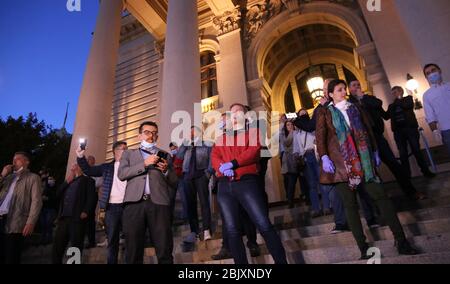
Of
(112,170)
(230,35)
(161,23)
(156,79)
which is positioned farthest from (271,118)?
(112,170)

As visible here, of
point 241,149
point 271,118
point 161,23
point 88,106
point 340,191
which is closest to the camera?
point 340,191

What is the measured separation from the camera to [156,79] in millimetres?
17438

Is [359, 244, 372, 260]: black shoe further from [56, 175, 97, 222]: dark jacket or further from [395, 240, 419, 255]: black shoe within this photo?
[56, 175, 97, 222]: dark jacket

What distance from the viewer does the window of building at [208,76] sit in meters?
15.8

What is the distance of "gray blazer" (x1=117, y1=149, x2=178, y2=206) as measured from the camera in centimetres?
321

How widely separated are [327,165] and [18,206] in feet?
14.0

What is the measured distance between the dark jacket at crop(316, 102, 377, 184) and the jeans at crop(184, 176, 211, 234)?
2617mm

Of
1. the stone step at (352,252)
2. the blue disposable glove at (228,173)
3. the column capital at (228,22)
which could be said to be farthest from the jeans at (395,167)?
the column capital at (228,22)

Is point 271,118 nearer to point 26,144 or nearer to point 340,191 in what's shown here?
point 340,191

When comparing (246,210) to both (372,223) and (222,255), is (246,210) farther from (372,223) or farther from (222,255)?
(372,223)

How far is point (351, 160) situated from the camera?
302 centimetres

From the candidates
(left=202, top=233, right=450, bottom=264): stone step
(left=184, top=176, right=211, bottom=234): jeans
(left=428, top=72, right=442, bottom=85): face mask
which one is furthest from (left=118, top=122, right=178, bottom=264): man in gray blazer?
(left=428, top=72, right=442, bottom=85): face mask

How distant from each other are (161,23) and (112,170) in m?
14.3

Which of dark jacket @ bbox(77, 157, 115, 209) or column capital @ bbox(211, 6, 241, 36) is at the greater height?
column capital @ bbox(211, 6, 241, 36)
